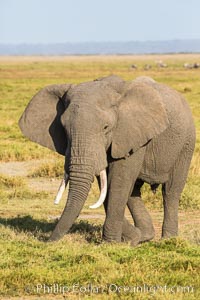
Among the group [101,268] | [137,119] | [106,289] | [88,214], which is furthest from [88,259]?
[88,214]

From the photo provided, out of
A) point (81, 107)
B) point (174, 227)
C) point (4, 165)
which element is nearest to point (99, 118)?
point (81, 107)

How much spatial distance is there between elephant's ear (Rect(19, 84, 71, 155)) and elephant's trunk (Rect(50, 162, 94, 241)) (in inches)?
30.5

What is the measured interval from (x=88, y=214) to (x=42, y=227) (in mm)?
1568

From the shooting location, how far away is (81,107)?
25.2ft

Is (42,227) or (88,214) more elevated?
(42,227)

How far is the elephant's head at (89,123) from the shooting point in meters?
7.57

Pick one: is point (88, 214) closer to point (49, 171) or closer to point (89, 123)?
point (49, 171)

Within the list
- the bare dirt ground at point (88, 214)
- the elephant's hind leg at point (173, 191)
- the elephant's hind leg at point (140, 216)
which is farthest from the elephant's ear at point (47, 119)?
the bare dirt ground at point (88, 214)

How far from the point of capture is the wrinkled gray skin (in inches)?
300

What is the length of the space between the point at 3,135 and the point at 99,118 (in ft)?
44.4

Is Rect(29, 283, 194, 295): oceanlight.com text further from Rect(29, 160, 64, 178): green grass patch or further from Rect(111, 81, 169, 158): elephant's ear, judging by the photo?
Rect(29, 160, 64, 178): green grass patch

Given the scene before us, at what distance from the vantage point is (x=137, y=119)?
823 centimetres

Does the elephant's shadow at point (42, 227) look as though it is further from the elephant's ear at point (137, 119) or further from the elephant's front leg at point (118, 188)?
the elephant's ear at point (137, 119)

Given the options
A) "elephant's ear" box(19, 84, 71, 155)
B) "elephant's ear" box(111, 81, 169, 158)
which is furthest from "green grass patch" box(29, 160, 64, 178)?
"elephant's ear" box(111, 81, 169, 158)
